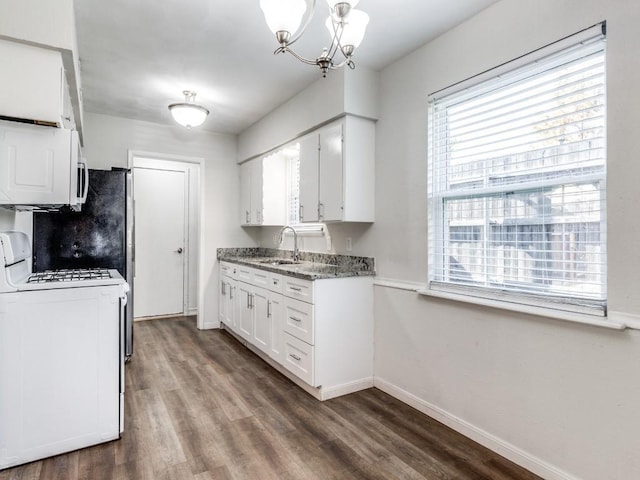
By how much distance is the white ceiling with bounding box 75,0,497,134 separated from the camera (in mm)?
2191

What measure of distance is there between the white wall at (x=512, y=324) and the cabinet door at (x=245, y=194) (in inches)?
80.8

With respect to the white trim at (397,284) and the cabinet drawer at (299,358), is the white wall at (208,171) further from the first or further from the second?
the white trim at (397,284)

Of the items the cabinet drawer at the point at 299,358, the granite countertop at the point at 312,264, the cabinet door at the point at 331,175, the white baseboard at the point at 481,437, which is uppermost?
the cabinet door at the point at 331,175

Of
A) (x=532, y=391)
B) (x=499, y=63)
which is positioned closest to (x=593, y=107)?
(x=499, y=63)

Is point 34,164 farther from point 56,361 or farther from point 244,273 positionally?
point 244,273

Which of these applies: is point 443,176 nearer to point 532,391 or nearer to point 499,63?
point 499,63

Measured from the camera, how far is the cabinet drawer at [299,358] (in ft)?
9.04

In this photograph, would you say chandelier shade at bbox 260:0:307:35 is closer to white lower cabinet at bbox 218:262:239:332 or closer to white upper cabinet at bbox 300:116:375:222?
white upper cabinet at bbox 300:116:375:222

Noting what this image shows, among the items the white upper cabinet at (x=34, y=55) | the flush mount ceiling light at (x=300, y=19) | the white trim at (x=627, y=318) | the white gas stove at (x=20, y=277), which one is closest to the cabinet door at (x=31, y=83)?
the white upper cabinet at (x=34, y=55)

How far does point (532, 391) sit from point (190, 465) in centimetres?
186

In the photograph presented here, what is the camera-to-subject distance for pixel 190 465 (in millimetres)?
1968

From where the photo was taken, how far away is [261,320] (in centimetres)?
351

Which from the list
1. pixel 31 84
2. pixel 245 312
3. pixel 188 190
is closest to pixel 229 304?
pixel 245 312

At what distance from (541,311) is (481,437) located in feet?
2.87
